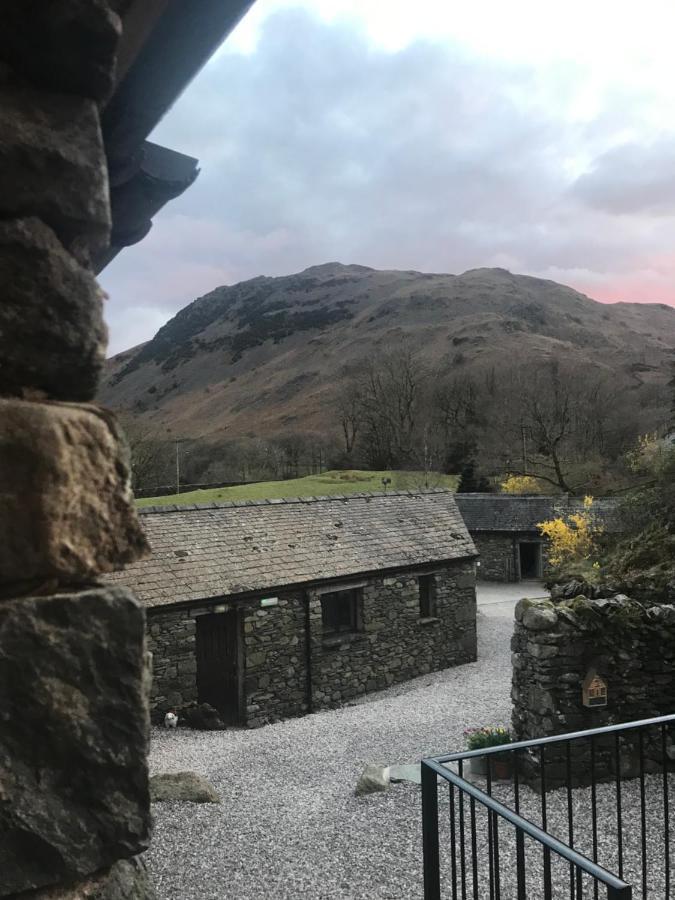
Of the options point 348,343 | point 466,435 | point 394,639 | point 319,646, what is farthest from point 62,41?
point 348,343

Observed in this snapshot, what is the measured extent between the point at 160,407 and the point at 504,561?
11992cm

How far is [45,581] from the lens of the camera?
1351mm

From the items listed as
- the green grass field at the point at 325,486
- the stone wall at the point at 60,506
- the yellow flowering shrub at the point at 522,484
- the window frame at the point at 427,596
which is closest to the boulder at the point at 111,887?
the stone wall at the point at 60,506

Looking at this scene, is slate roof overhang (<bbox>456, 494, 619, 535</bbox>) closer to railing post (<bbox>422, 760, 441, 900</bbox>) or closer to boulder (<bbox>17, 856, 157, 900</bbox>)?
railing post (<bbox>422, 760, 441, 900</bbox>)

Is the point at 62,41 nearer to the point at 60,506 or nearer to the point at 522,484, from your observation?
the point at 60,506

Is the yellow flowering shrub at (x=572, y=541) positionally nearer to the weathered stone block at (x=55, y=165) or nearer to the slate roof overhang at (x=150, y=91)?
the slate roof overhang at (x=150, y=91)

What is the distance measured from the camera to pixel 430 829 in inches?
156

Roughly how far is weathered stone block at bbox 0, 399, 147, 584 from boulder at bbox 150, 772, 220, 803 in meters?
8.38

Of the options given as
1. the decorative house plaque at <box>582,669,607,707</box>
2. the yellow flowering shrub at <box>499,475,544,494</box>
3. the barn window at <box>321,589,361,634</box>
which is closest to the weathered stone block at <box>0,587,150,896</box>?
the decorative house plaque at <box>582,669,607,707</box>

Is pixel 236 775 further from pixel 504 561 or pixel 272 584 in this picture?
pixel 504 561

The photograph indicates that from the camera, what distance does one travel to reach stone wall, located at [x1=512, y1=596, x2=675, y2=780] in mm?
8578

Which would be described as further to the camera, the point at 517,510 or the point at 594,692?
the point at 517,510

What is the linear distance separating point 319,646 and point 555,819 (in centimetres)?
787

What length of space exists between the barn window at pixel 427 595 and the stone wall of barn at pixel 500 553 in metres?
13.6
